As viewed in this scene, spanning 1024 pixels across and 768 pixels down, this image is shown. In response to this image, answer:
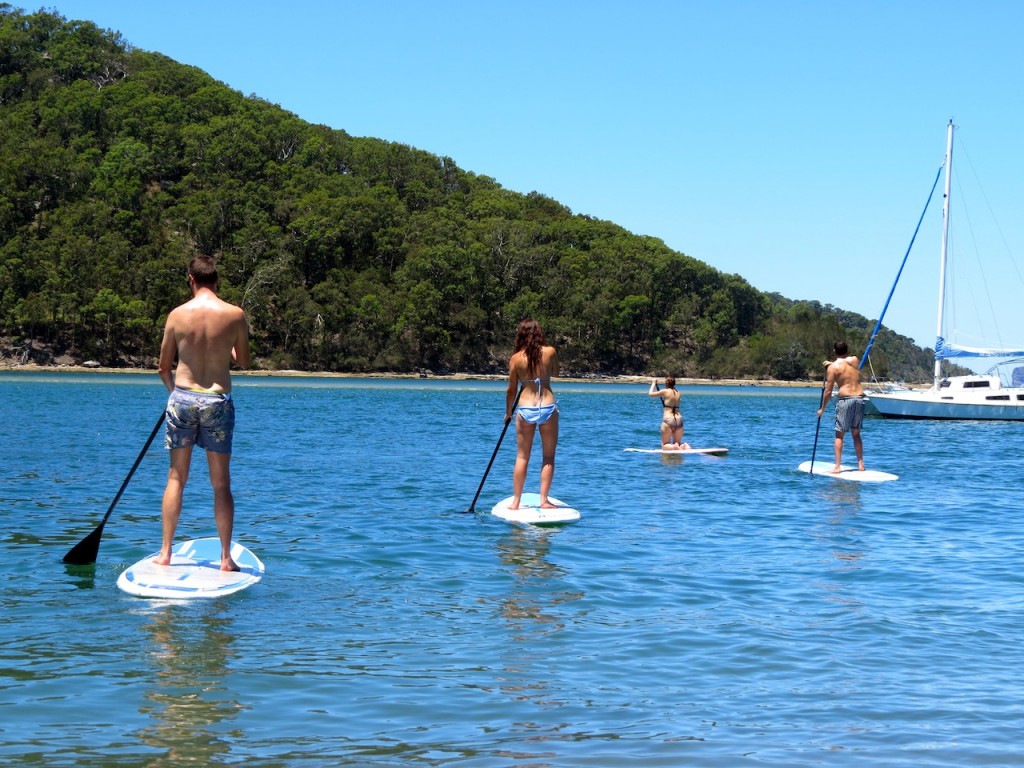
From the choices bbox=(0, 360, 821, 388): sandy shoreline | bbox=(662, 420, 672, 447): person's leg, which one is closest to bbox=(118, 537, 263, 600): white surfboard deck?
bbox=(662, 420, 672, 447): person's leg

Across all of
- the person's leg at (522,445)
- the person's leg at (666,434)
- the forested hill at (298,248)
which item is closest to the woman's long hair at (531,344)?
the person's leg at (522,445)

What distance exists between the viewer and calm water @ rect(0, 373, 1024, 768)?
5.77 metres

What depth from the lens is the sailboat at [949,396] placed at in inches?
1994

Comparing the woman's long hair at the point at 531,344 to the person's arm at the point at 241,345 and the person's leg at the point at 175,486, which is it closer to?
the person's arm at the point at 241,345

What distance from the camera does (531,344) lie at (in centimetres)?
1273

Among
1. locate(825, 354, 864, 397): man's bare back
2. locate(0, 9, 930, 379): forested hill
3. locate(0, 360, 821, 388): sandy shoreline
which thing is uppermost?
locate(0, 9, 930, 379): forested hill

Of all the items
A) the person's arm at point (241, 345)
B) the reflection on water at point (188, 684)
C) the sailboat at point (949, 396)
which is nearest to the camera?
the reflection on water at point (188, 684)

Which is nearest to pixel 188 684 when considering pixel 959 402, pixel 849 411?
pixel 849 411

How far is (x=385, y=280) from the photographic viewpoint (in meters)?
127

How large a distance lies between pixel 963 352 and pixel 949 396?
2800 millimetres

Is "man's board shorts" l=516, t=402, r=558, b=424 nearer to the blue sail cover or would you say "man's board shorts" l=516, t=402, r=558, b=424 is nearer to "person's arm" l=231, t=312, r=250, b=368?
"person's arm" l=231, t=312, r=250, b=368

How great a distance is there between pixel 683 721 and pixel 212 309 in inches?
176

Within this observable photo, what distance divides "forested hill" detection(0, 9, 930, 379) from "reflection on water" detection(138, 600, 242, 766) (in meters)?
99.9

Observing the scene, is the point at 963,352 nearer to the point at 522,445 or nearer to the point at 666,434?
the point at 666,434
